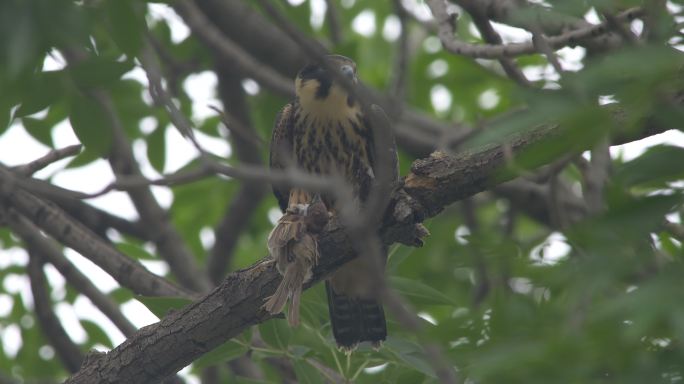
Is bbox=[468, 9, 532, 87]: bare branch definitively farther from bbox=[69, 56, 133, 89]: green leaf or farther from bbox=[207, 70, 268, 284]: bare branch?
bbox=[207, 70, 268, 284]: bare branch

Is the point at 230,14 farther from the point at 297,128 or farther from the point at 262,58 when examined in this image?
the point at 297,128

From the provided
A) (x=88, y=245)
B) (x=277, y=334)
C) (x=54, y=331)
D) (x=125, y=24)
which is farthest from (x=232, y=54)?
(x=125, y=24)

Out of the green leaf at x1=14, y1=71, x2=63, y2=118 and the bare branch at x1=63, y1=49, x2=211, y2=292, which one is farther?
the bare branch at x1=63, y1=49, x2=211, y2=292

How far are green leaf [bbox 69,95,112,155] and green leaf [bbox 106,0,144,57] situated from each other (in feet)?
3.60

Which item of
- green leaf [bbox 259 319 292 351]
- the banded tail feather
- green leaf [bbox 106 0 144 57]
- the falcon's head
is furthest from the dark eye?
green leaf [bbox 106 0 144 57]

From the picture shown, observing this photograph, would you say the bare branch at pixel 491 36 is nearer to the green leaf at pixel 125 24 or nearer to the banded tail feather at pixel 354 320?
the banded tail feather at pixel 354 320

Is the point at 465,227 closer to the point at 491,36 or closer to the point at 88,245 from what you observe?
the point at 491,36

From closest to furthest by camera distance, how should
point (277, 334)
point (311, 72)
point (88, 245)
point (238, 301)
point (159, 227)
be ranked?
1. point (238, 301)
2. point (277, 334)
3. point (88, 245)
4. point (311, 72)
5. point (159, 227)

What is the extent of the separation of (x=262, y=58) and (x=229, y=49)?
494 mm

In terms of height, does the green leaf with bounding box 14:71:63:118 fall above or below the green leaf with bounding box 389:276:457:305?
above

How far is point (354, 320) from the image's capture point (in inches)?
182

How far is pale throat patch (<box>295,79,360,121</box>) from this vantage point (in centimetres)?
497

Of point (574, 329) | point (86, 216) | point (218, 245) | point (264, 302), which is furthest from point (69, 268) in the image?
point (574, 329)

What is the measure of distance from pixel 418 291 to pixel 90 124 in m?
1.72
